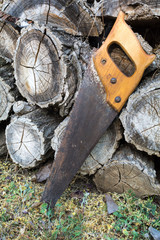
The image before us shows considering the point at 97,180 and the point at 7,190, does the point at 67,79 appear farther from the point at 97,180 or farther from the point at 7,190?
the point at 7,190

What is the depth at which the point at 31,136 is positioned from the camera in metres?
2.19

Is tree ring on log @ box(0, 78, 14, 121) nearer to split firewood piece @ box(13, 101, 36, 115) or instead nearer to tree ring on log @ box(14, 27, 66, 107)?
split firewood piece @ box(13, 101, 36, 115)

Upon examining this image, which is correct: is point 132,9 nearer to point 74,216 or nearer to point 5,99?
point 5,99

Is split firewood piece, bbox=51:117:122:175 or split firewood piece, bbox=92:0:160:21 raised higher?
split firewood piece, bbox=92:0:160:21

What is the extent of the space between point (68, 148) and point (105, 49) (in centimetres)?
87

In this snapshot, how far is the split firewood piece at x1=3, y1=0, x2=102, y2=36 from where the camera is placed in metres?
2.05

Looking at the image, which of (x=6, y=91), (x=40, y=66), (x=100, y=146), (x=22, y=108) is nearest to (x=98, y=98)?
(x=100, y=146)

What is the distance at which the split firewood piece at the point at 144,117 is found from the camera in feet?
5.43

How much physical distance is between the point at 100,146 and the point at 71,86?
0.65 metres

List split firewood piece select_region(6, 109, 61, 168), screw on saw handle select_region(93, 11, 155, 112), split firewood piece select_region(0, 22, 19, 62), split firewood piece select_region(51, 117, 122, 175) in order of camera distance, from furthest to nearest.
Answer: split firewood piece select_region(0, 22, 19, 62), split firewood piece select_region(6, 109, 61, 168), split firewood piece select_region(51, 117, 122, 175), screw on saw handle select_region(93, 11, 155, 112)

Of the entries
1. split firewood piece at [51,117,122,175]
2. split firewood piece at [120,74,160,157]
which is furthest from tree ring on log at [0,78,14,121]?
split firewood piece at [120,74,160,157]

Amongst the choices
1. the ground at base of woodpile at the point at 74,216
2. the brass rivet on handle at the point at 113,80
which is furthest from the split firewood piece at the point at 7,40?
the ground at base of woodpile at the point at 74,216

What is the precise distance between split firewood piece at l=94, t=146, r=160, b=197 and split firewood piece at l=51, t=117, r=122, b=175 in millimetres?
63

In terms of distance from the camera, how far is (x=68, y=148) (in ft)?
5.96
